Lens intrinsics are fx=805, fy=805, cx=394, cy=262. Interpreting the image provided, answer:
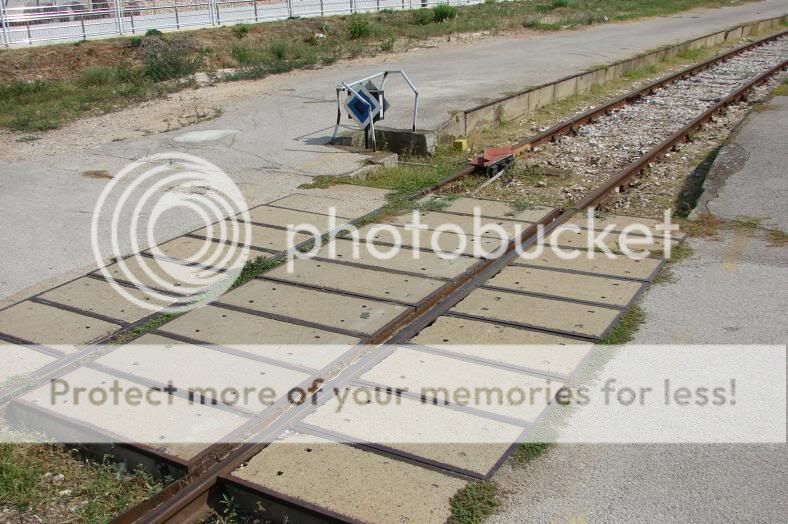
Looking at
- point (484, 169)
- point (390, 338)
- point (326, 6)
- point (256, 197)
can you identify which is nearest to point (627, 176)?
point (484, 169)

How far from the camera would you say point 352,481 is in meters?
3.99

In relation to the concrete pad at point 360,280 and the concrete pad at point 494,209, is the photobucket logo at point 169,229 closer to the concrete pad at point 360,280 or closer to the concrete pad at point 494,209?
the concrete pad at point 360,280

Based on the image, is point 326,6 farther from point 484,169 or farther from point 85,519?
point 85,519

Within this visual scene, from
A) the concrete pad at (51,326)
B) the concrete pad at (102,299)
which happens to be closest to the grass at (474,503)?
the concrete pad at (51,326)

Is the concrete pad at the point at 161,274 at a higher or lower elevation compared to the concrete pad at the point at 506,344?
higher

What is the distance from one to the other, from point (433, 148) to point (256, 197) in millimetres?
3133

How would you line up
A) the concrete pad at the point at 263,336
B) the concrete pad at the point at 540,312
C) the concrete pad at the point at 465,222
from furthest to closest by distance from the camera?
the concrete pad at the point at 465,222, the concrete pad at the point at 540,312, the concrete pad at the point at 263,336

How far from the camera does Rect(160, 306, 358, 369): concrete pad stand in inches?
209

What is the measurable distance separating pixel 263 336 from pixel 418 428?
5.40ft

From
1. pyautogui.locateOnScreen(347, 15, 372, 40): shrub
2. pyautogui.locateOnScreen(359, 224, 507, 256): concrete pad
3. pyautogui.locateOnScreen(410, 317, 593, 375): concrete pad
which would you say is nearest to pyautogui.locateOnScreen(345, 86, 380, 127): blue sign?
pyautogui.locateOnScreen(359, 224, 507, 256): concrete pad

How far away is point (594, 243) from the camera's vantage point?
24.5 feet

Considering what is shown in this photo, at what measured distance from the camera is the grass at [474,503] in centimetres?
370

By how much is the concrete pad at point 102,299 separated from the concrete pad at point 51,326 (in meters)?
0.15

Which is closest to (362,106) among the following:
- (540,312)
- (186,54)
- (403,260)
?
(403,260)
